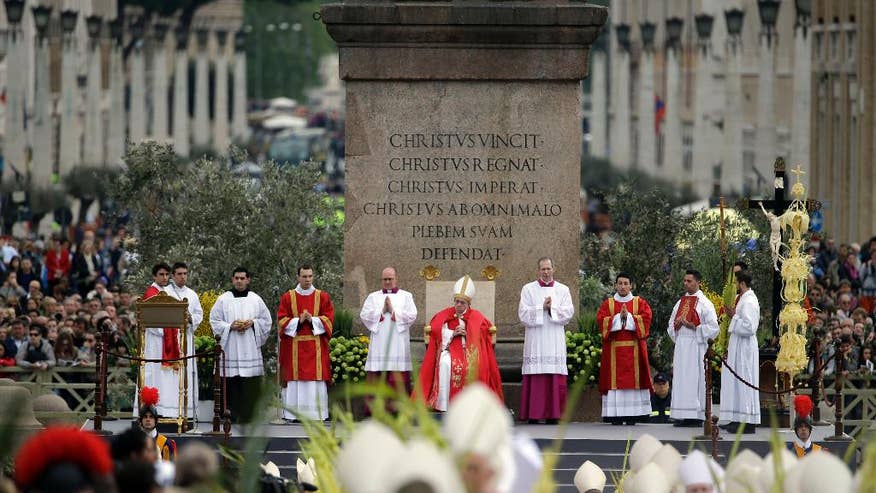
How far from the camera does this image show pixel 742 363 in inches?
878

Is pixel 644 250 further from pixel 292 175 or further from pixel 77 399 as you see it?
pixel 77 399

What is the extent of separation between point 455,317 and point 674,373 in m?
2.38

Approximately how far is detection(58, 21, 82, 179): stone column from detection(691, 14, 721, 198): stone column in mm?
15679

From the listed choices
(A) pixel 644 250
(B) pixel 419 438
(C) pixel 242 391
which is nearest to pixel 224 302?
(C) pixel 242 391

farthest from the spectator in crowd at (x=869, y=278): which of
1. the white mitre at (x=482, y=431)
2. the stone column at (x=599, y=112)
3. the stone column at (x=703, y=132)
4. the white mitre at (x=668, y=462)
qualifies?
the stone column at (x=599, y=112)

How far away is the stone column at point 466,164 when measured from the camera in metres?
22.8

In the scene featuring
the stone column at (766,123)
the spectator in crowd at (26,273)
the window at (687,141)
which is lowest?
the spectator in crowd at (26,273)

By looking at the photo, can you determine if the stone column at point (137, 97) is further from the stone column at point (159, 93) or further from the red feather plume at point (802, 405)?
the red feather plume at point (802, 405)

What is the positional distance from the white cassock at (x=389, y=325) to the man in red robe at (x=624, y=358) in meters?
1.87

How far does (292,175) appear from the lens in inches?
1124

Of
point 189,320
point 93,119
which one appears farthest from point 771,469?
point 93,119

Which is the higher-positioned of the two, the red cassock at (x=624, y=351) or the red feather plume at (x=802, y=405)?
the red cassock at (x=624, y=351)

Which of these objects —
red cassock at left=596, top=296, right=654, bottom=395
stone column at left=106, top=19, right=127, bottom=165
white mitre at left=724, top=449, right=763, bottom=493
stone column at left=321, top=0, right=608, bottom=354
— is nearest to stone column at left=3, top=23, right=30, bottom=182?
stone column at left=106, top=19, right=127, bottom=165

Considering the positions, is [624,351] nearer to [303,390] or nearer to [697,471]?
[303,390]
